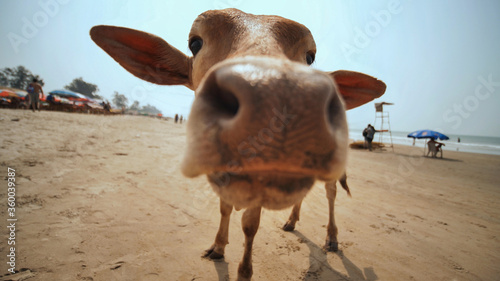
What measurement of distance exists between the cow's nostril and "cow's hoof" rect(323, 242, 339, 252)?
3.09 metres

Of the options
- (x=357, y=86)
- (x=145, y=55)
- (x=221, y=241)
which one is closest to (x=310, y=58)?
(x=357, y=86)

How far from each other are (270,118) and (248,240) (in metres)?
2.11

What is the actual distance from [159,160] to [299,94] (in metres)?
6.68

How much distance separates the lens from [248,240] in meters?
2.48

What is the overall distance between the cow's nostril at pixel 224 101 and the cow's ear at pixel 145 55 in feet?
7.64

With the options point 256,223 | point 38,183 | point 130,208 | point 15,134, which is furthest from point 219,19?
point 15,134

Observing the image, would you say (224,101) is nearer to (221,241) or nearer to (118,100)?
(221,241)

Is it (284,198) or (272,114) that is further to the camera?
(284,198)

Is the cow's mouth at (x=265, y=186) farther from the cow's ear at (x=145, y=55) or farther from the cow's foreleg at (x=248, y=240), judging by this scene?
the cow's ear at (x=145, y=55)

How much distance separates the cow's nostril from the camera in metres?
0.96

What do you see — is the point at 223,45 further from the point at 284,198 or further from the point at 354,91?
the point at 354,91

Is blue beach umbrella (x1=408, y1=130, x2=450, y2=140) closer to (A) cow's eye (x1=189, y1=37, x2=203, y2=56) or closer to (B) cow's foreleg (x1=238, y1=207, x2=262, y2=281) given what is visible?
(B) cow's foreleg (x1=238, y1=207, x2=262, y2=281)

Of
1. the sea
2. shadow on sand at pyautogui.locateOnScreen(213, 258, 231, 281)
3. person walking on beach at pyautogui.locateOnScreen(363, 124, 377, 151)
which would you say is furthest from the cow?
person walking on beach at pyautogui.locateOnScreen(363, 124, 377, 151)

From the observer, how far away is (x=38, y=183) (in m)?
3.73
